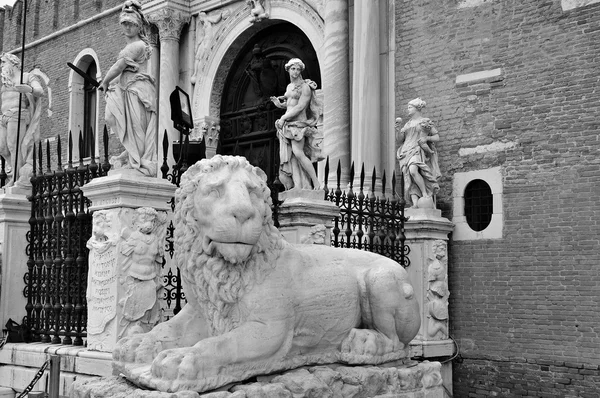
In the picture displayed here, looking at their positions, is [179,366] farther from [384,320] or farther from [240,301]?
[384,320]

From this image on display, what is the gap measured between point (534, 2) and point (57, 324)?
749 centimetres

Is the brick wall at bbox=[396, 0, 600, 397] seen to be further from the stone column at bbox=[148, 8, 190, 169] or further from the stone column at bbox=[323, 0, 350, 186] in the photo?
the stone column at bbox=[148, 8, 190, 169]

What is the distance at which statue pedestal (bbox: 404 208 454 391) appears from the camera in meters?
10.6

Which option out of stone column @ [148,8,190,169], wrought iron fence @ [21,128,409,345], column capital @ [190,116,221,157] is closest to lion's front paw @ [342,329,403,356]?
wrought iron fence @ [21,128,409,345]

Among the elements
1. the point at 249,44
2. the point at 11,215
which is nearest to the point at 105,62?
the point at 249,44

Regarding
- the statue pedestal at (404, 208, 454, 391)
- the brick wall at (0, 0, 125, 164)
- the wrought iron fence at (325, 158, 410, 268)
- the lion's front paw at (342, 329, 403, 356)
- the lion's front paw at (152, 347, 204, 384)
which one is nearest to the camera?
the lion's front paw at (152, 347, 204, 384)

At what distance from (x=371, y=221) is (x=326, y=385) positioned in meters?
5.26

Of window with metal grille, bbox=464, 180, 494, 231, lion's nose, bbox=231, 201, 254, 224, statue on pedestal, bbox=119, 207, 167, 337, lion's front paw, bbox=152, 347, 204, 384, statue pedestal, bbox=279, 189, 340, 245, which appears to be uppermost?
window with metal grille, bbox=464, 180, 494, 231

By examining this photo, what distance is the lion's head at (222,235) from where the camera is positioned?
4359mm

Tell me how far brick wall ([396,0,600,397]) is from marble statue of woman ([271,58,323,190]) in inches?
128

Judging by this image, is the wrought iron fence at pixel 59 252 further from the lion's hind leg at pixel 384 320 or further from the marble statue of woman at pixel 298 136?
the lion's hind leg at pixel 384 320

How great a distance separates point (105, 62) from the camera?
18.3 m

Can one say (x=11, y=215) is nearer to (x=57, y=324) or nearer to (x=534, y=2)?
(x=57, y=324)

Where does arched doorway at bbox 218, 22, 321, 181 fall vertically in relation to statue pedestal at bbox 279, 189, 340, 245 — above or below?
above
